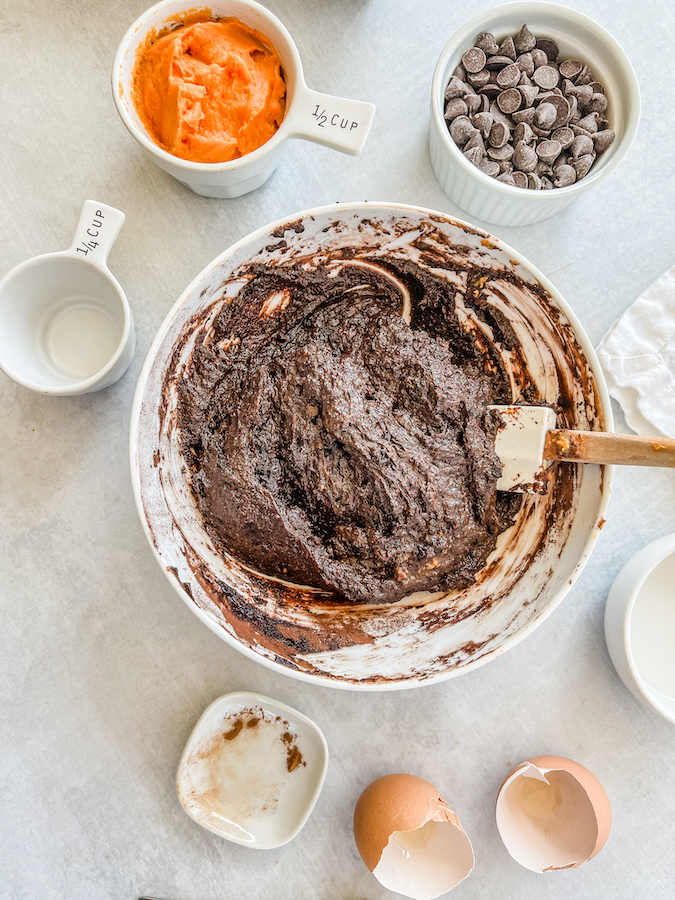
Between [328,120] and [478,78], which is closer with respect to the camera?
[328,120]

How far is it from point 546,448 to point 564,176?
625 millimetres

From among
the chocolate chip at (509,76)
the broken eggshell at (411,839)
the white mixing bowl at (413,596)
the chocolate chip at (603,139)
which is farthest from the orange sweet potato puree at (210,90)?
the broken eggshell at (411,839)

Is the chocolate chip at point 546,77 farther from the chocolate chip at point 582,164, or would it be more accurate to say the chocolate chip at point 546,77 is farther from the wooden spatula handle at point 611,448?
the wooden spatula handle at point 611,448

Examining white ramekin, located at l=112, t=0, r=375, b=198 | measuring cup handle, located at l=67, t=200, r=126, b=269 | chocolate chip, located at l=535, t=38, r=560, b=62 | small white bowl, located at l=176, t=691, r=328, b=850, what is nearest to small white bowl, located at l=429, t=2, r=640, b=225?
chocolate chip, located at l=535, t=38, r=560, b=62

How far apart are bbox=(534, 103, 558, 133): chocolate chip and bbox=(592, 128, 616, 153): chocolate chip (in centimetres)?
10

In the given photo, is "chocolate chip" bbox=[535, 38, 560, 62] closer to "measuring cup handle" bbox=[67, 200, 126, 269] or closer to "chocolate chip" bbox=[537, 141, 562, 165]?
"chocolate chip" bbox=[537, 141, 562, 165]

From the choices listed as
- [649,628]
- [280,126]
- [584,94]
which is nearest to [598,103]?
[584,94]

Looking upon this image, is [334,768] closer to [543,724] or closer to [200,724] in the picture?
[200,724]

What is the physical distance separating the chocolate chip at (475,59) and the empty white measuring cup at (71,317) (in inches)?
33.3

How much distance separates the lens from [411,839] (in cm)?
141

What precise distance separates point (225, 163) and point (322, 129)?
0.22 m

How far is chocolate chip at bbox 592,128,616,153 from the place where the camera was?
1.33 meters

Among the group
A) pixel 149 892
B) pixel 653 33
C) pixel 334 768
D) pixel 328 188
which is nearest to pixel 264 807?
pixel 334 768

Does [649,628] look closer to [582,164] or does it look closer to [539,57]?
[582,164]
